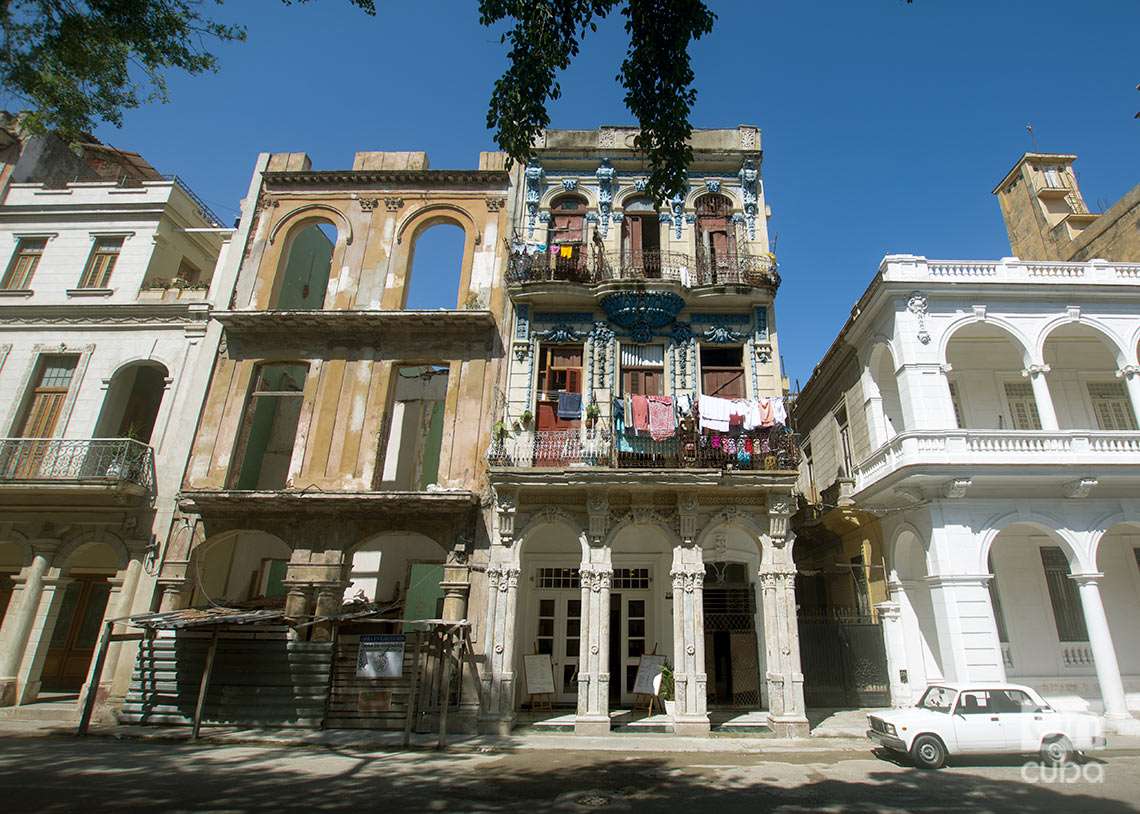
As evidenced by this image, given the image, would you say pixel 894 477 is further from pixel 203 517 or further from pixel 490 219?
pixel 203 517

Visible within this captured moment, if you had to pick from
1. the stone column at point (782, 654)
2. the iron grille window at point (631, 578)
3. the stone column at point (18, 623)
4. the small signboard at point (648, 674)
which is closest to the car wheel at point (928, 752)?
the stone column at point (782, 654)

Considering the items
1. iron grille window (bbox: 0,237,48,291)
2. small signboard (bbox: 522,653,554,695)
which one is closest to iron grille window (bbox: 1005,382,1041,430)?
small signboard (bbox: 522,653,554,695)

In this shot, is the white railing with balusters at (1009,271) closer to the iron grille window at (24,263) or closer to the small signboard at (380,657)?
the small signboard at (380,657)

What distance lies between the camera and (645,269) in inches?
688

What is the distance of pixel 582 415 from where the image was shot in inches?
636

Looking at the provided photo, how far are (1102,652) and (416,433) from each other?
20.5 m

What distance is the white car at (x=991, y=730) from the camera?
1050 cm

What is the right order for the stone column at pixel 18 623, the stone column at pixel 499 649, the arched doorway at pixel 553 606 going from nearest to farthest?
the stone column at pixel 499 649, the stone column at pixel 18 623, the arched doorway at pixel 553 606

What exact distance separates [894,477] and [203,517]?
58.4 ft

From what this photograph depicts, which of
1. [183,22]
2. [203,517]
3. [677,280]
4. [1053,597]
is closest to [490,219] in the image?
[677,280]

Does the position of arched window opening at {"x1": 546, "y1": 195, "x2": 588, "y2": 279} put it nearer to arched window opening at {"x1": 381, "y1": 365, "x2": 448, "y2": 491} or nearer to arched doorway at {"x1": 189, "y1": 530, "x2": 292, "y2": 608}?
arched window opening at {"x1": 381, "y1": 365, "x2": 448, "y2": 491}

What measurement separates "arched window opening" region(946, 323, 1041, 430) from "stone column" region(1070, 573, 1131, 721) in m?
4.82

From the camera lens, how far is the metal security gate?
16469mm

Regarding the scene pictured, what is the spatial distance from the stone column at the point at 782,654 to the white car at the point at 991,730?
2.52 meters
